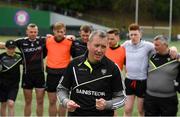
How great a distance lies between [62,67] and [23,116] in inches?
59.8

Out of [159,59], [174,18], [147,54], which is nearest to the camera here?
[159,59]

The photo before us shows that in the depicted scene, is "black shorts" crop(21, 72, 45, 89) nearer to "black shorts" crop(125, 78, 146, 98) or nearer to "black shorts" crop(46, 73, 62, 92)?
"black shorts" crop(46, 73, 62, 92)

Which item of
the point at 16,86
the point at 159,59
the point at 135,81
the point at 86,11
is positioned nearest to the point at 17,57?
the point at 16,86

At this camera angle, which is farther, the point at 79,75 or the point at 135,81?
the point at 135,81

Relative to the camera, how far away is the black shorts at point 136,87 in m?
8.88

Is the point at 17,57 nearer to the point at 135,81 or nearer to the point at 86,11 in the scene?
the point at 135,81

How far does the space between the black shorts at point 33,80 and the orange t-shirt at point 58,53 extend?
0.31 m

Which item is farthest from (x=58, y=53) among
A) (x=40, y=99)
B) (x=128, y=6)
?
(x=128, y=6)

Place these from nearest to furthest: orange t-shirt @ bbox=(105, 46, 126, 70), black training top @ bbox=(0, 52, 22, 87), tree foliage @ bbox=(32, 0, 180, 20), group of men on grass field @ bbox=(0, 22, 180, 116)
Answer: group of men on grass field @ bbox=(0, 22, 180, 116) → orange t-shirt @ bbox=(105, 46, 126, 70) → black training top @ bbox=(0, 52, 22, 87) → tree foliage @ bbox=(32, 0, 180, 20)

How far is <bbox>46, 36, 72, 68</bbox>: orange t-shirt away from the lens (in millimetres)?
9336

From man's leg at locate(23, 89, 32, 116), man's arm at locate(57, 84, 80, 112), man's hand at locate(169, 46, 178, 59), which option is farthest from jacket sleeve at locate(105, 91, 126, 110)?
man's leg at locate(23, 89, 32, 116)

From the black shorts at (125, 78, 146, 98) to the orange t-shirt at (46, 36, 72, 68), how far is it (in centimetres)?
129

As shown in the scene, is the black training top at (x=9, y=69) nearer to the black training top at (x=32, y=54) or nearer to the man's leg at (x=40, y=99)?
the black training top at (x=32, y=54)

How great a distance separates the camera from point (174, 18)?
227ft
